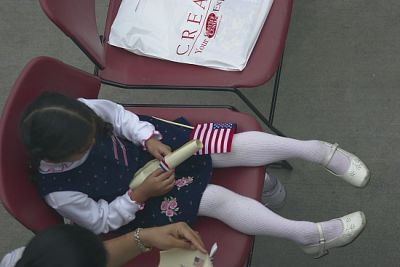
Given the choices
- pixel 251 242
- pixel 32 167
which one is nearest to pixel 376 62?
pixel 251 242

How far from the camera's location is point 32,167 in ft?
3.49

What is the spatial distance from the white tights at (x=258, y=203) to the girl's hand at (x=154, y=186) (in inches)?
3.6

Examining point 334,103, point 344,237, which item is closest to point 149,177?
point 344,237

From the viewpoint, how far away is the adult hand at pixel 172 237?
3.37ft

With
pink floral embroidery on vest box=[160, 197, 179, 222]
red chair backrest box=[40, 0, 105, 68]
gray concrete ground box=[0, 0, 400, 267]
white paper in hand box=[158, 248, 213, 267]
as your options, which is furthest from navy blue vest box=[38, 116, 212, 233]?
gray concrete ground box=[0, 0, 400, 267]

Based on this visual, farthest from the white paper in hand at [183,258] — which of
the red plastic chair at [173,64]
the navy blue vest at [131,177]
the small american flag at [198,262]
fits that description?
the red plastic chair at [173,64]

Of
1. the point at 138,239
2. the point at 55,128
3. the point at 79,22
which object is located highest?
the point at 79,22

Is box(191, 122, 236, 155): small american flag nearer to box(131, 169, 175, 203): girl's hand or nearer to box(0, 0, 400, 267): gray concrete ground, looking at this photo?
box(131, 169, 175, 203): girl's hand

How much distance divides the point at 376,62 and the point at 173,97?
68 centimetres

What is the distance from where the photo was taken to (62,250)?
0.83 meters

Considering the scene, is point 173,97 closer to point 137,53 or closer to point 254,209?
point 137,53

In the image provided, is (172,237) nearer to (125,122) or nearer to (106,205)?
(106,205)

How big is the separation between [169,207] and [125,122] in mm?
218

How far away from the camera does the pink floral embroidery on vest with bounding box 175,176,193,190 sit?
116 cm
